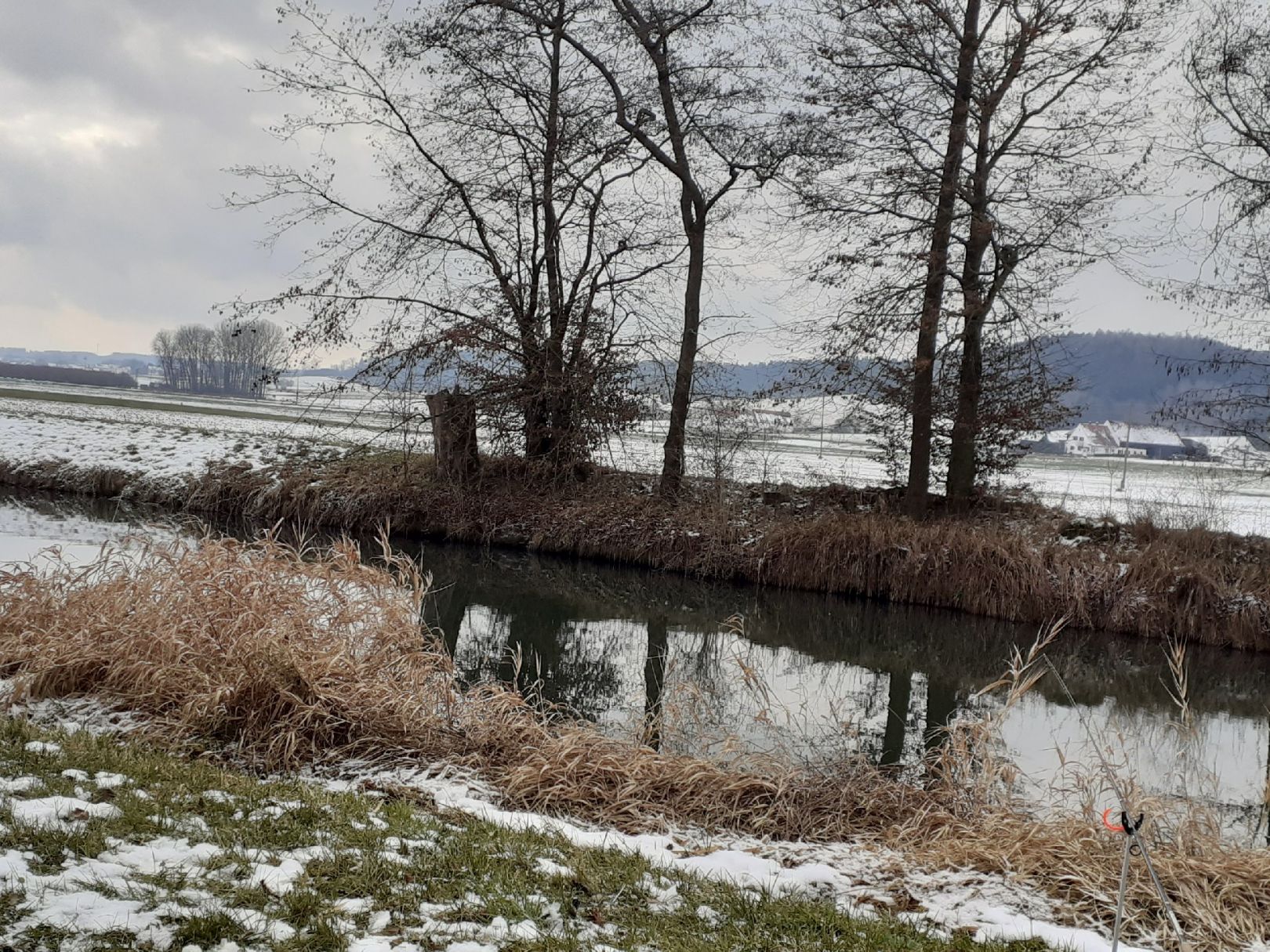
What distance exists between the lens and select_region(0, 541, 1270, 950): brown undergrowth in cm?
467

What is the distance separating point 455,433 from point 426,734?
13.2 meters

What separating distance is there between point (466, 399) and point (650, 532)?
4952 millimetres

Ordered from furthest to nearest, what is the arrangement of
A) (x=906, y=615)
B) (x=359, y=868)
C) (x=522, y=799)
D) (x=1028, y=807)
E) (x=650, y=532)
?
(x=650, y=532), (x=906, y=615), (x=1028, y=807), (x=522, y=799), (x=359, y=868)

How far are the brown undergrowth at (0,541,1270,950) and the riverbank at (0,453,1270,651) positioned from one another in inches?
289

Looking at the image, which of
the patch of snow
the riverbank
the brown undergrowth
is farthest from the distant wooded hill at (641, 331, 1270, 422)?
the patch of snow

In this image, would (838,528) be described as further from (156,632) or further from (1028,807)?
(156,632)

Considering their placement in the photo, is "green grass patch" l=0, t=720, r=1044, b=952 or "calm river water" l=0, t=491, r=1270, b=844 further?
"calm river water" l=0, t=491, r=1270, b=844

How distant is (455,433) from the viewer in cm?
1897

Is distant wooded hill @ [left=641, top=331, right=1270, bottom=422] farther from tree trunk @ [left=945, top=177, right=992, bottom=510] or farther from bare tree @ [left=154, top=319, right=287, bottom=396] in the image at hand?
bare tree @ [left=154, top=319, right=287, bottom=396]

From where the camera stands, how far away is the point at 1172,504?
55.3ft

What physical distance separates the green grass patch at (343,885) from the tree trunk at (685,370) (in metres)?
13.6

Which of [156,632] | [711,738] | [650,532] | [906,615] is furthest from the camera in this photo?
[650,532]

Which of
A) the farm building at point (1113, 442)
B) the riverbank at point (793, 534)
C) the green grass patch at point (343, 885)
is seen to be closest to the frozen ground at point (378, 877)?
the green grass patch at point (343, 885)

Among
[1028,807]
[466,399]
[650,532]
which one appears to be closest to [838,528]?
[650,532]
